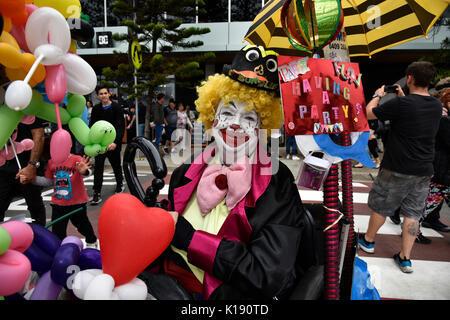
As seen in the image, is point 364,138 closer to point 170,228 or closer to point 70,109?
point 170,228

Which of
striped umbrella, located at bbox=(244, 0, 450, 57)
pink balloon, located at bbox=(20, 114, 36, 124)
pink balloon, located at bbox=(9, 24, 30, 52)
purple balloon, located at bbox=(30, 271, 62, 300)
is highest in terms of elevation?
A: striped umbrella, located at bbox=(244, 0, 450, 57)

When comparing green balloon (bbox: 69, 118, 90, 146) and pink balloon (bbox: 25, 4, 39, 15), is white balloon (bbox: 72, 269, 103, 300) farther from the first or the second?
pink balloon (bbox: 25, 4, 39, 15)

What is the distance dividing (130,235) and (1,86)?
69 centimetres

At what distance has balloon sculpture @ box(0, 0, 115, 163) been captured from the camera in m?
0.92

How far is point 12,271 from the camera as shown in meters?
0.90

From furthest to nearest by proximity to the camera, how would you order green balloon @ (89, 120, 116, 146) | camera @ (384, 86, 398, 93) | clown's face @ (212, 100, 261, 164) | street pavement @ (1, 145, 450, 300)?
street pavement @ (1, 145, 450, 300) → camera @ (384, 86, 398, 93) → clown's face @ (212, 100, 261, 164) → green balloon @ (89, 120, 116, 146)

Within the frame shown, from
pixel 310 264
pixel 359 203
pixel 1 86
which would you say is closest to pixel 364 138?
pixel 310 264

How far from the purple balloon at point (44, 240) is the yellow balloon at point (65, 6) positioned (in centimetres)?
79

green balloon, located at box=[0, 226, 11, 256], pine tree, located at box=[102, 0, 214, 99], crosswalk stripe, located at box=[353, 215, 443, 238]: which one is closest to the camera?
Result: green balloon, located at box=[0, 226, 11, 256]

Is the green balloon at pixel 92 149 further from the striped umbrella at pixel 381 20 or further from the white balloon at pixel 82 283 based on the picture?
the striped umbrella at pixel 381 20

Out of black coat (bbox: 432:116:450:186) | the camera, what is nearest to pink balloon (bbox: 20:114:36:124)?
the camera

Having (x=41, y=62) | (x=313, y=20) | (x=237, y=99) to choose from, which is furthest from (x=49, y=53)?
(x=313, y=20)

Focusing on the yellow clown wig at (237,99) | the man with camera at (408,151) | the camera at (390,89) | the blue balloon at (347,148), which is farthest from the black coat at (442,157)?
the yellow clown wig at (237,99)

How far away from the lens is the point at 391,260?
297 cm
